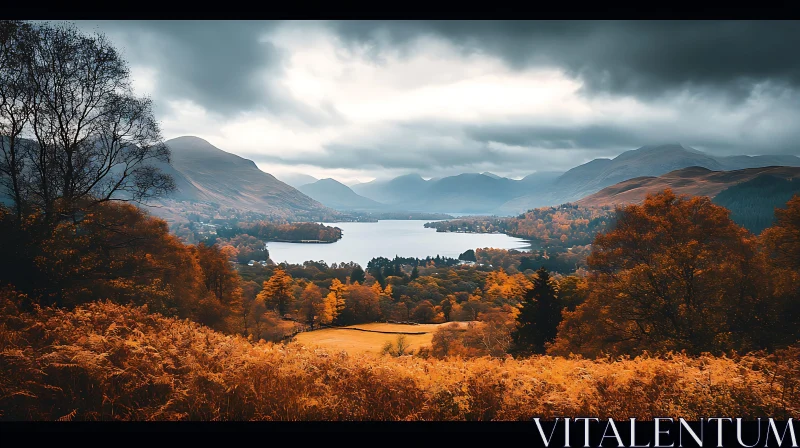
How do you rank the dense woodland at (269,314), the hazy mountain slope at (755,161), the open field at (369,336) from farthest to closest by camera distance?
the open field at (369,336) → the hazy mountain slope at (755,161) → the dense woodland at (269,314)

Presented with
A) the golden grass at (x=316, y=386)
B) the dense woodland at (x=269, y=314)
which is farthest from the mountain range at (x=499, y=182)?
the golden grass at (x=316, y=386)

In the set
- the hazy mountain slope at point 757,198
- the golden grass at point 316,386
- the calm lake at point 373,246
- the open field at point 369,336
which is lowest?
the open field at point 369,336

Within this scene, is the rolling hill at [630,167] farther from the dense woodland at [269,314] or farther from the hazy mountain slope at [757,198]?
the dense woodland at [269,314]

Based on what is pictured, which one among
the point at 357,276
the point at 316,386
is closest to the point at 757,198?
the point at 316,386

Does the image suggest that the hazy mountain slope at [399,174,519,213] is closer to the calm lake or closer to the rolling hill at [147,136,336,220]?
the calm lake

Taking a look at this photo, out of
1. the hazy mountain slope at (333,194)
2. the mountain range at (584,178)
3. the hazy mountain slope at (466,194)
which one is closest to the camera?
the mountain range at (584,178)

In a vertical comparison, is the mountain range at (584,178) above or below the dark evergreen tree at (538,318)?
above

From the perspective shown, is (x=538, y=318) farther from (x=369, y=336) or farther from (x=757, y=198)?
(x=757, y=198)
